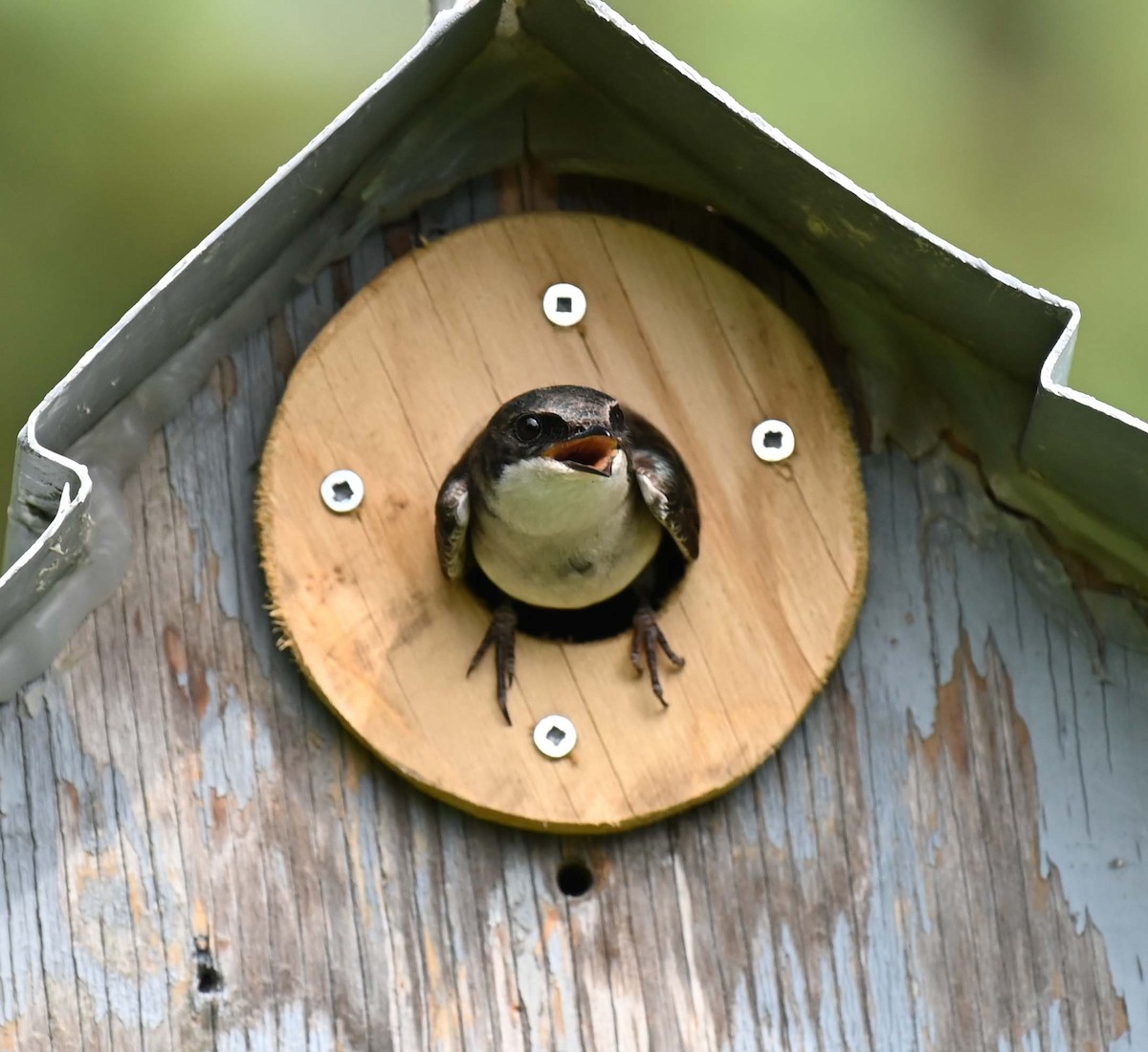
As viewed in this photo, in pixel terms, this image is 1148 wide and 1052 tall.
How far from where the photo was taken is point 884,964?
7.72 ft

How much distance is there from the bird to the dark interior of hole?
2cm

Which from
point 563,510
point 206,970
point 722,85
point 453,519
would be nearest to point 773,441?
point 563,510

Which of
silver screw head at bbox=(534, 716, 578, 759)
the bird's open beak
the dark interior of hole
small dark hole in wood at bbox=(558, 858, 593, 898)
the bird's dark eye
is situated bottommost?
small dark hole in wood at bbox=(558, 858, 593, 898)

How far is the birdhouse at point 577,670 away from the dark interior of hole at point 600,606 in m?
0.03

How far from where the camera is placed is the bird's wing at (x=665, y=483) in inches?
90.7

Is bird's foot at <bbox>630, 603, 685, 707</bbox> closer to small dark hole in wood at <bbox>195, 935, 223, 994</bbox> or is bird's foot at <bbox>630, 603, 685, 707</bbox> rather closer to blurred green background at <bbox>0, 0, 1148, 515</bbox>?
small dark hole in wood at <bbox>195, 935, 223, 994</bbox>

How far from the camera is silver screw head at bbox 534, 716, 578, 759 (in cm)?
233

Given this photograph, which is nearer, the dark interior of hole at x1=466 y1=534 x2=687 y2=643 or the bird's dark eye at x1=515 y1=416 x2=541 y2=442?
the bird's dark eye at x1=515 y1=416 x2=541 y2=442

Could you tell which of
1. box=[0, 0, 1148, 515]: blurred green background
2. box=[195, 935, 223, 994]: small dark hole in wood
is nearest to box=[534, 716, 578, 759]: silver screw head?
box=[195, 935, 223, 994]: small dark hole in wood

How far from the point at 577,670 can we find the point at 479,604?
160 mm

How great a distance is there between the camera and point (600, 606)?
2.58 metres

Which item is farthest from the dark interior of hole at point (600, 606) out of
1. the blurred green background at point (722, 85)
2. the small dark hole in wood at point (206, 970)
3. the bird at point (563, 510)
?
the blurred green background at point (722, 85)

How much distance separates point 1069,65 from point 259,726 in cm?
296

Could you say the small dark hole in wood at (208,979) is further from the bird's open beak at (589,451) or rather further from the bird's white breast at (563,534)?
the bird's open beak at (589,451)
